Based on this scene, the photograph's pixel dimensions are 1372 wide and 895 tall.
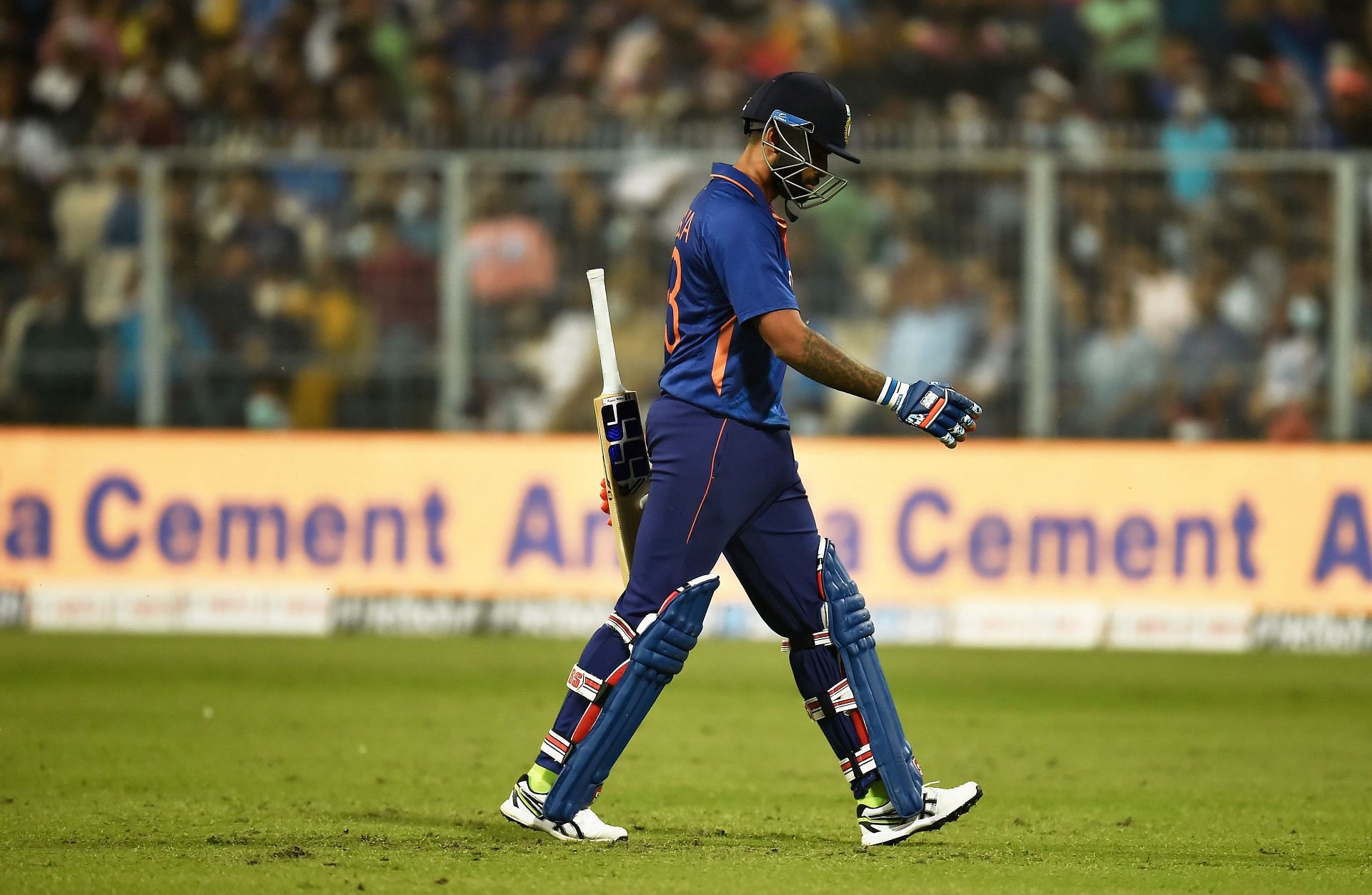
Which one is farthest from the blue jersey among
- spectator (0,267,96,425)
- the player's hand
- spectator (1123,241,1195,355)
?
spectator (0,267,96,425)

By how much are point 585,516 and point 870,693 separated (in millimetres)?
6819

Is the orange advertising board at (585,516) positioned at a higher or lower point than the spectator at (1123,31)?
lower

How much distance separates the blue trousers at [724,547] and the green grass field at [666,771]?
43 cm

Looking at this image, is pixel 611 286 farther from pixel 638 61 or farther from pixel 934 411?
pixel 934 411

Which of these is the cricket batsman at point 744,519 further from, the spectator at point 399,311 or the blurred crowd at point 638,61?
the blurred crowd at point 638,61

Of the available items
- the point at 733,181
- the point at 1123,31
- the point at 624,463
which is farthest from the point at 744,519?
the point at 1123,31

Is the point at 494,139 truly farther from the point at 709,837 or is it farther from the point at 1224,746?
the point at 709,837

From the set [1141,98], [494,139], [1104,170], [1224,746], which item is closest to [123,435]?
[494,139]

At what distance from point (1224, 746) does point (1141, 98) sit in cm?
854

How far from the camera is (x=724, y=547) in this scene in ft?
19.1

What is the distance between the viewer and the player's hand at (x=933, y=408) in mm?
5582

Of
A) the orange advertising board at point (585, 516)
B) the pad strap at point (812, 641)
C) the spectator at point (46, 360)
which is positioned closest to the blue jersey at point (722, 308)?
the pad strap at point (812, 641)

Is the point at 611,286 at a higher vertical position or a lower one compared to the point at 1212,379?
higher

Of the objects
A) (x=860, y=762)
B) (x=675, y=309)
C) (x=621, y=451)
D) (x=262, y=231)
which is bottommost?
(x=860, y=762)
